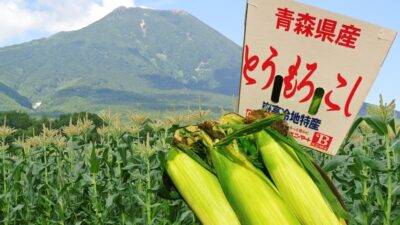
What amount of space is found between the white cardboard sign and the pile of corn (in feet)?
2.62

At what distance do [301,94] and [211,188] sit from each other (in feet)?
3.60

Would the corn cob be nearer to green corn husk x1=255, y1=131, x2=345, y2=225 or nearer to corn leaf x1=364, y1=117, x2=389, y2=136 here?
green corn husk x1=255, y1=131, x2=345, y2=225

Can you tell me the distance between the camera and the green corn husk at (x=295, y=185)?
6.92ft

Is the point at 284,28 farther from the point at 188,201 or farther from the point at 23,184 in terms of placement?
the point at 23,184

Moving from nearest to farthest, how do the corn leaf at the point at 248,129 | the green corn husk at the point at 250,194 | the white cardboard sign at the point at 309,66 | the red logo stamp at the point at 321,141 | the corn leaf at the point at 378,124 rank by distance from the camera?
the green corn husk at the point at 250,194, the corn leaf at the point at 248,129, the white cardboard sign at the point at 309,66, the red logo stamp at the point at 321,141, the corn leaf at the point at 378,124

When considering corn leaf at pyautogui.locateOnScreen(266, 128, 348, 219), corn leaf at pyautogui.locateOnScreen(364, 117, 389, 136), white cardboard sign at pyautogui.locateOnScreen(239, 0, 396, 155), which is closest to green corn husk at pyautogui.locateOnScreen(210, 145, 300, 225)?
corn leaf at pyautogui.locateOnScreen(266, 128, 348, 219)

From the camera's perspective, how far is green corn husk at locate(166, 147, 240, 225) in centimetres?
212

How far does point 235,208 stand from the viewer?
2115 mm

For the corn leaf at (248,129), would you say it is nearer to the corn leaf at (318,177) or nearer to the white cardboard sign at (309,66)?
the corn leaf at (318,177)

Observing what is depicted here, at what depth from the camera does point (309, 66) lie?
307cm

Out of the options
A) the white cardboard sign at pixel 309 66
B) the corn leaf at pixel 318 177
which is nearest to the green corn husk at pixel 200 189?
the corn leaf at pixel 318 177

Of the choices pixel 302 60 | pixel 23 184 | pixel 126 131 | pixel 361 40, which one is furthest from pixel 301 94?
pixel 23 184

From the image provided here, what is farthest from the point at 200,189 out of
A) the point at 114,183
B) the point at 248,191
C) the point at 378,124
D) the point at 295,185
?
the point at 114,183

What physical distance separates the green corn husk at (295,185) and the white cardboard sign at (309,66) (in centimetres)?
89
